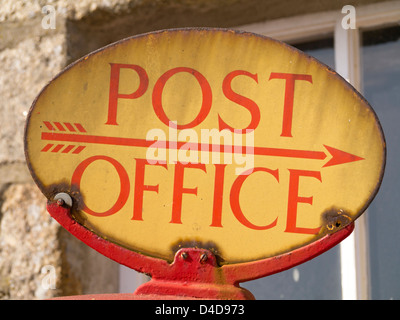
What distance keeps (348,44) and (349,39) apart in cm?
1

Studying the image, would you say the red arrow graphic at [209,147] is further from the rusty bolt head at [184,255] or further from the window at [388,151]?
the window at [388,151]

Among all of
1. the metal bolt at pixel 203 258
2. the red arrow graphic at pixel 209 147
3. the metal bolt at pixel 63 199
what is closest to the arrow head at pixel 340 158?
the red arrow graphic at pixel 209 147

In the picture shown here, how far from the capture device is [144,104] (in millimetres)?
819

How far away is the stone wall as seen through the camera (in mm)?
1212

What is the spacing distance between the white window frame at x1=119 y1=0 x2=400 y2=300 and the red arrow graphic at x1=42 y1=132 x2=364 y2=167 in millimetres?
470

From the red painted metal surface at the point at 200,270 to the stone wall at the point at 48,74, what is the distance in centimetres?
44

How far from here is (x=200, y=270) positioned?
787 mm

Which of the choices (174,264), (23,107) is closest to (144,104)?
(174,264)

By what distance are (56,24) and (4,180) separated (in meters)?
0.36

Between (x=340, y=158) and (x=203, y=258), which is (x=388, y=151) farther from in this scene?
(x=203, y=258)

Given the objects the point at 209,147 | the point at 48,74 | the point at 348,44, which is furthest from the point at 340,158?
the point at 48,74

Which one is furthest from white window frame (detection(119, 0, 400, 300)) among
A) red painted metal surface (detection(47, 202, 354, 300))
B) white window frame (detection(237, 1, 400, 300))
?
red painted metal surface (detection(47, 202, 354, 300))
